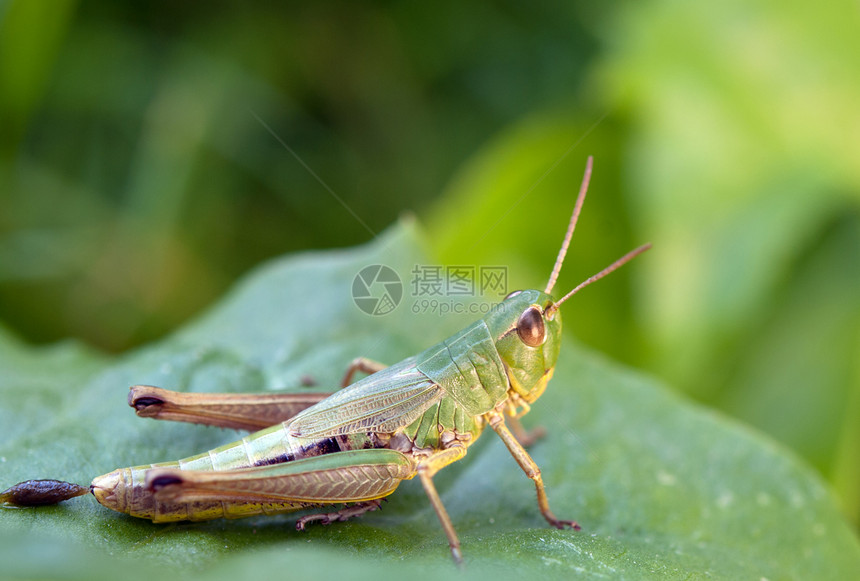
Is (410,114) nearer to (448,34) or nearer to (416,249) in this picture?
(448,34)

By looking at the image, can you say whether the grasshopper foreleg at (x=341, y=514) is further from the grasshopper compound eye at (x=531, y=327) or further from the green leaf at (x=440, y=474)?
the grasshopper compound eye at (x=531, y=327)

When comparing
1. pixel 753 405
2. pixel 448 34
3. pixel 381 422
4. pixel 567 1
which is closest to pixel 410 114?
pixel 448 34

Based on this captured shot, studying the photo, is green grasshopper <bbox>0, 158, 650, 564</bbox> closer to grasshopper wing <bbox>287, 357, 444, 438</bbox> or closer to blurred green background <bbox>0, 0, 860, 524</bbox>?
grasshopper wing <bbox>287, 357, 444, 438</bbox>

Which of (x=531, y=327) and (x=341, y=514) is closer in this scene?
(x=341, y=514)

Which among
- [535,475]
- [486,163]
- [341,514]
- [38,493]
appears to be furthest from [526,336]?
[486,163]

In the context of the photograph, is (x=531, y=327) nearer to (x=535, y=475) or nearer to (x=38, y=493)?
(x=535, y=475)

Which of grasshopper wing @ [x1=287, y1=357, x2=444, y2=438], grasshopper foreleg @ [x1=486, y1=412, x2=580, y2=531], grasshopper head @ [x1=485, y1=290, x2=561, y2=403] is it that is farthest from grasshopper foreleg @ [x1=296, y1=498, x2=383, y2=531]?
grasshopper head @ [x1=485, y1=290, x2=561, y2=403]
